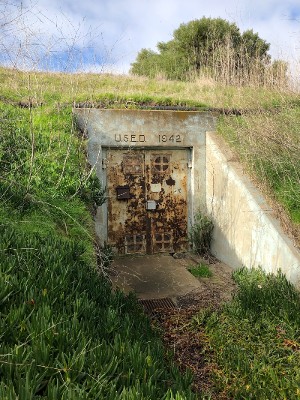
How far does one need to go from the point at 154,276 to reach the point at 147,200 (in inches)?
85.7

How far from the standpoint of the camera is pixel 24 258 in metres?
4.10

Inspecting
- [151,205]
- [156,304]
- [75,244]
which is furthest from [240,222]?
[75,244]

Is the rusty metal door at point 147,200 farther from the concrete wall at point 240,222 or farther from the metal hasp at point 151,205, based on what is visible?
the concrete wall at point 240,222

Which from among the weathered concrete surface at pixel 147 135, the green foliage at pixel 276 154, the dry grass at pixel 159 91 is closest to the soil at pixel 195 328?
the green foliage at pixel 276 154

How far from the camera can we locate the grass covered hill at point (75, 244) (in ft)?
8.47

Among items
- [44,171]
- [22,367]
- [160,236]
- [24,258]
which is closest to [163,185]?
[160,236]

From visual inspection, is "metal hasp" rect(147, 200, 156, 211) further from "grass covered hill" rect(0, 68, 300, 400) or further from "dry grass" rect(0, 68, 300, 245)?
"dry grass" rect(0, 68, 300, 245)

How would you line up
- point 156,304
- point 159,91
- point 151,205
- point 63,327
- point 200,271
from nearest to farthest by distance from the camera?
point 63,327 → point 156,304 → point 200,271 → point 151,205 → point 159,91

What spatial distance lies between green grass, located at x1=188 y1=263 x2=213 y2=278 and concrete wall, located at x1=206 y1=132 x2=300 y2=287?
57cm

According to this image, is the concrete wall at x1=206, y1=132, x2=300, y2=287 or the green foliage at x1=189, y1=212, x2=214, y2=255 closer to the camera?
the concrete wall at x1=206, y1=132, x2=300, y2=287

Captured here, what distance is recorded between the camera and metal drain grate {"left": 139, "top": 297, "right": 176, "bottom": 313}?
637 centimetres

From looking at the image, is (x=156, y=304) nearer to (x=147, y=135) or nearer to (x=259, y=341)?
(x=259, y=341)

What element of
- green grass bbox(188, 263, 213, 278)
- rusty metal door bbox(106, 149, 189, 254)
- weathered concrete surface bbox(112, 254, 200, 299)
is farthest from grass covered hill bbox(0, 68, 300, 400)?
green grass bbox(188, 263, 213, 278)

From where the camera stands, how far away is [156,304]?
6539 millimetres
